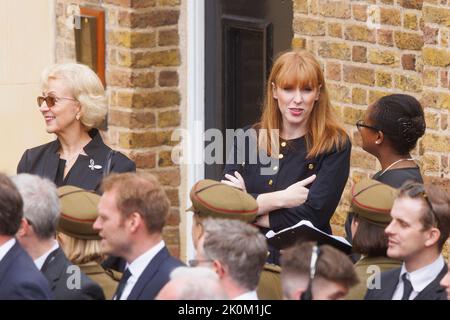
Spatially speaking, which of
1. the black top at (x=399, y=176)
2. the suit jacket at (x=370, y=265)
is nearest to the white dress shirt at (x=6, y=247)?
the suit jacket at (x=370, y=265)

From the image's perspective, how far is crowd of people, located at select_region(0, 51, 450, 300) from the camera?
6.22 m

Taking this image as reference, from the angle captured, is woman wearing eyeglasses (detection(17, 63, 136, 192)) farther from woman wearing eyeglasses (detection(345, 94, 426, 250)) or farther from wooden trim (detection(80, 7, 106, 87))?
wooden trim (detection(80, 7, 106, 87))

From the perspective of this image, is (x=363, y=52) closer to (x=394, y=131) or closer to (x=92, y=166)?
(x=394, y=131)

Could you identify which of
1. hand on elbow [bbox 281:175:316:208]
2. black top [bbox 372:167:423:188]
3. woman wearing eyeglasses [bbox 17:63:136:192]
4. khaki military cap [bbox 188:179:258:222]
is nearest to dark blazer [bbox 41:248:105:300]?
khaki military cap [bbox 188:179:258:222]

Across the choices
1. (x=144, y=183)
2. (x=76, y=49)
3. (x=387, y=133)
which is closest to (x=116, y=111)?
(x=76, y=49)

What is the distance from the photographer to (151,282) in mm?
6586

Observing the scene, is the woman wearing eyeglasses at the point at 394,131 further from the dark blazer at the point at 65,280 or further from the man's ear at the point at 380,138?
the dark blazer at the point at 65,280

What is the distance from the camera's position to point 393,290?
6738mm

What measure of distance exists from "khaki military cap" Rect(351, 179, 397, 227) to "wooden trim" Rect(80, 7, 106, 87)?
3381mm

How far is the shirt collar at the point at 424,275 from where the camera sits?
6645 millimetres

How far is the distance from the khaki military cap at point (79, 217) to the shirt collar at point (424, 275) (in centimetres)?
147

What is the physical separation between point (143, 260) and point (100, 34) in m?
3.89

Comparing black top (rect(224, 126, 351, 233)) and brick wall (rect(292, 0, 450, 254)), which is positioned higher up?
brick wall (rect(292, 0, 450, 254))
